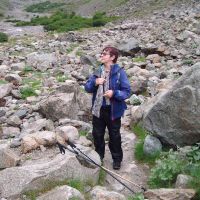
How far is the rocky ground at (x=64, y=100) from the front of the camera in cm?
707

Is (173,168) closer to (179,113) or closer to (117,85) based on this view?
(179,113)

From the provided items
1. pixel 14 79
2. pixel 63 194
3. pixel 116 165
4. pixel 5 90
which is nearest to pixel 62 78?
pixel 14 79

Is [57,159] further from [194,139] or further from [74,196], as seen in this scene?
[194,139]

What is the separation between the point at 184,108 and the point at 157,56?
11.5m

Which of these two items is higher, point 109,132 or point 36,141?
point 109,132

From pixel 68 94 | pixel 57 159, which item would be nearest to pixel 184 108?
pixel 57 159

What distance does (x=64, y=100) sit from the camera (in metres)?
10.7

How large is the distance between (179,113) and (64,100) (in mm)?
3377

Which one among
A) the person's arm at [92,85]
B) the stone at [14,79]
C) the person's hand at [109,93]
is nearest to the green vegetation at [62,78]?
the stone at [14,79]

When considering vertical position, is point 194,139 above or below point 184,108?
below

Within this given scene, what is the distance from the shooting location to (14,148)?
336 inches

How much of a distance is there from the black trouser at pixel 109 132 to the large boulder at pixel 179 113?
0.79 metres

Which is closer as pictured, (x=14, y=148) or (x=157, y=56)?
(x=14, y=148)

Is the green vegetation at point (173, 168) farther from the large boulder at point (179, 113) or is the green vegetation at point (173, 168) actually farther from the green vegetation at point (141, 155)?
the green vegetation at point (141, 155)
